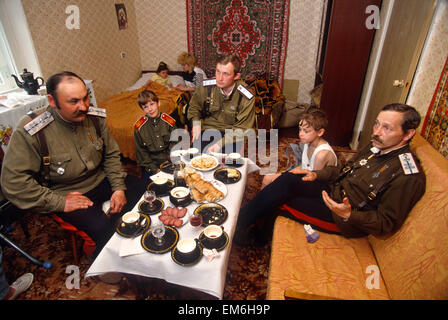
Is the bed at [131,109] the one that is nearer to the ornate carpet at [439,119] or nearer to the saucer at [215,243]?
the saucer at [215,243]

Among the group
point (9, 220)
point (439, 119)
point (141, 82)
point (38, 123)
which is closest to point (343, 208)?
point (439, 119)

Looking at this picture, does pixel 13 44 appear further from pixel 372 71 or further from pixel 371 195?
pixel 372 71

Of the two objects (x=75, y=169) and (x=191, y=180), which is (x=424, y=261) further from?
(x=75, y=169)

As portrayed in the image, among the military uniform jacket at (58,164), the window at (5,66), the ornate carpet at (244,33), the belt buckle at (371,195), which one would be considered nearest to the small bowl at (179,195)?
the military uniform jacket at (58,164)

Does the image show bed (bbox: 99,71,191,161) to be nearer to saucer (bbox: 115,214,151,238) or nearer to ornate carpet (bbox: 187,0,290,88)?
ornate carpet (bbox: 187,0,290,88)

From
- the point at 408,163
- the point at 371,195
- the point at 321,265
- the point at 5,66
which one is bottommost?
the point at 321,265

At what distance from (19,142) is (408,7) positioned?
11.3ft

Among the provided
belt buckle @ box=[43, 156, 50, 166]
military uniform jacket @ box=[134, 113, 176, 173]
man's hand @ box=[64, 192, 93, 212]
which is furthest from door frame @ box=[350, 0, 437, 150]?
belt buckle @ box=[43, 156, 50, 166]

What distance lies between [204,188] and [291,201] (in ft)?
2.17

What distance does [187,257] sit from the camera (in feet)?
4.26

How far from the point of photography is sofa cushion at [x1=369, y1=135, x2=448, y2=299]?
46.2 inches

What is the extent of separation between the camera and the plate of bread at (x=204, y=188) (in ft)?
5.58

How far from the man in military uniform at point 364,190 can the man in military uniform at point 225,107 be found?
35.0 inches
